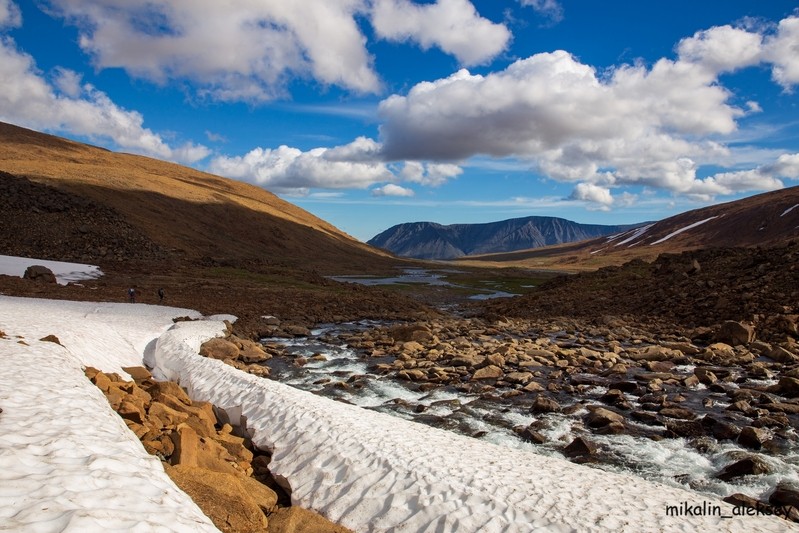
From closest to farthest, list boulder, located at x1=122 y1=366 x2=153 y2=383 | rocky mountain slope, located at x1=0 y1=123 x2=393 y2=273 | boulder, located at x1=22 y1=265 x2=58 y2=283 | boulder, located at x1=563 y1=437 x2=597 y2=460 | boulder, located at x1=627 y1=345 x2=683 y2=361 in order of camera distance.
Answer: boulder, located at x1=563 y1=437 x2=597 y2=460 → boulder, located at x1=122 y1=366 x2=153 y2=383 → boulder, located at x1=627 y1=345 x2=683 y2=361 → boulder, located at x1=22 y1=265 x2=58 y2=283 → rocky mountain slope, located at x1=0 y1=123 x2=393 y2=273

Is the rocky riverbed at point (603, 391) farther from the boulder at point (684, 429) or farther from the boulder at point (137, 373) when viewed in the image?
the boulder at point (137, 373)

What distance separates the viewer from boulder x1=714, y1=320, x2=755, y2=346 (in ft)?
83.8

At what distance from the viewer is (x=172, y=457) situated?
29.5 feet

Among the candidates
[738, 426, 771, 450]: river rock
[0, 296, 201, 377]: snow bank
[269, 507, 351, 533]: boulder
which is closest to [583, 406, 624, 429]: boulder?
[738, 426, 771, 450]: river rock

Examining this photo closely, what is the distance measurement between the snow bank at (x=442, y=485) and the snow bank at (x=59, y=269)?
1626 inches

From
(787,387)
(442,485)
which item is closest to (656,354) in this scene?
(787,387)

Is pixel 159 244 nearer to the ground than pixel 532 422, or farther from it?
farther from it

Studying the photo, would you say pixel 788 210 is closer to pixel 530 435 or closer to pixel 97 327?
pixel 530 435

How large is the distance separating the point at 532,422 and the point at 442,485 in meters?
6.94

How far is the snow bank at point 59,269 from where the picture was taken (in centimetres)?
4309

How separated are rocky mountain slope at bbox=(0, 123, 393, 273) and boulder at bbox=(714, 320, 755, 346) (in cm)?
5958

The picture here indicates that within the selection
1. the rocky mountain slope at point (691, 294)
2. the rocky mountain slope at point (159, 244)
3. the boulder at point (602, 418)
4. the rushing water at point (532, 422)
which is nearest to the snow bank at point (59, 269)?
the rocky mountain slope at point (159, 244)

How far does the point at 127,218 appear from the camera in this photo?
260 feet

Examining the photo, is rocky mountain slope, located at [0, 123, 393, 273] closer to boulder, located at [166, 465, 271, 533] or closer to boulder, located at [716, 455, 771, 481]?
boulder, located at [166, 465, 271, 533]
